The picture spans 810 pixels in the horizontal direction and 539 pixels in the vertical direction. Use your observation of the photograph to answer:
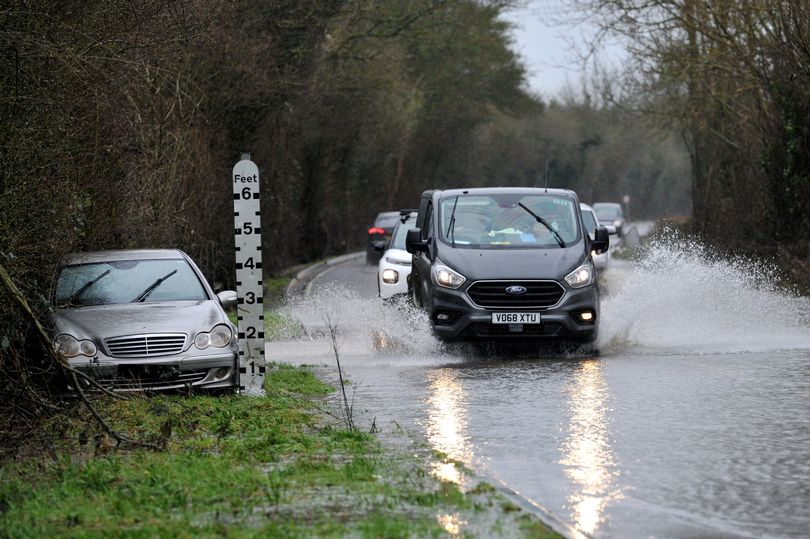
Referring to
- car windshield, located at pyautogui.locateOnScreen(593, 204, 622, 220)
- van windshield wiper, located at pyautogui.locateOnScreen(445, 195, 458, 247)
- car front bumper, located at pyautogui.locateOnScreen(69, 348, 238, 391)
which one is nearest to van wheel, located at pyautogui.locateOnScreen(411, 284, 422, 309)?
van windshield wiper, located at pyautogui.locateOnScreen(445, 195, 458, 247)

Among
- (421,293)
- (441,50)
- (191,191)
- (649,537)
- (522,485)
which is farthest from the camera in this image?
(441,50)

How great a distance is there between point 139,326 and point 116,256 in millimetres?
1757

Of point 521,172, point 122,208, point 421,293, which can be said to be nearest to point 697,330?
point 421,293

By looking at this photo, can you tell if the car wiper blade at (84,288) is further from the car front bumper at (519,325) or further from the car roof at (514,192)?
the car roof at (514,192)

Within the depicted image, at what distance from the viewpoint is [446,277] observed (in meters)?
16.8

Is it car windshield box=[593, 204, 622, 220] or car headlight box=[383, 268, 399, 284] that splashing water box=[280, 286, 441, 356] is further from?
car windshield box=[593, 204, 622, 220]

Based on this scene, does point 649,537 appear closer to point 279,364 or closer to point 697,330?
point 279,364

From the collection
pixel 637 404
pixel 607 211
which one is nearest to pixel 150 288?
pixel 637 404

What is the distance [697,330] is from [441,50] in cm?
4023

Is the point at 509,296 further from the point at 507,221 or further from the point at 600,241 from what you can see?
the point at 600,241

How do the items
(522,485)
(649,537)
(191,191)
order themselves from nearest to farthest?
(649,537) → (522,485) → (191,191)

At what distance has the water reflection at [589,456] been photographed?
26.0ft

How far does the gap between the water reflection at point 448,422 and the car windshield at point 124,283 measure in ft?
8.43

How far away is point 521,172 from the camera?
274ft
